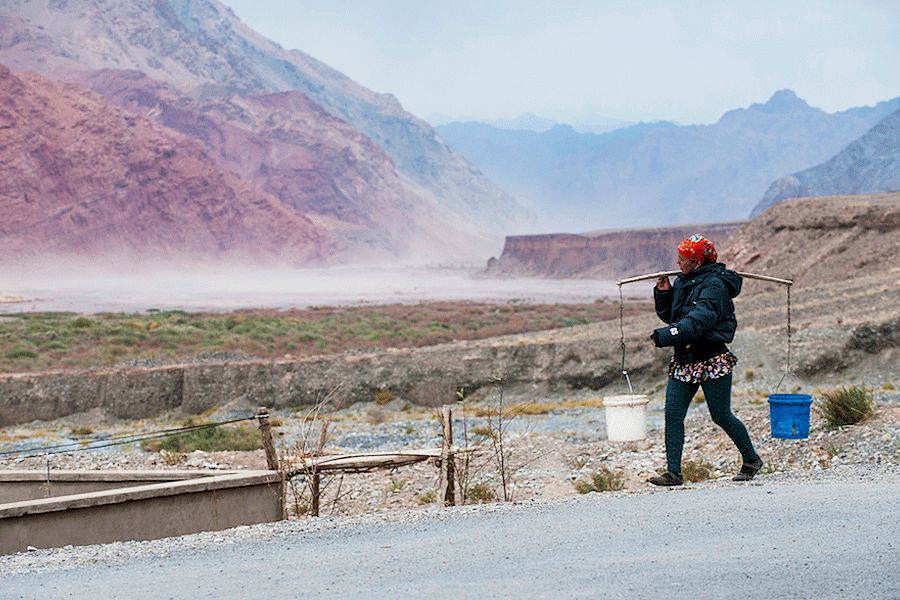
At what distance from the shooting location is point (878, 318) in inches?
1121

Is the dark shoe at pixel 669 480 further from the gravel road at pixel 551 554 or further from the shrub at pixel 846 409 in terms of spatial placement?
the shrub at pixel 846 409

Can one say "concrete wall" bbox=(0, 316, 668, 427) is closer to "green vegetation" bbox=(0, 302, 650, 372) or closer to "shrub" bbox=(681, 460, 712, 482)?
"green vegetation" bbox=(0, 302, 650, 372)

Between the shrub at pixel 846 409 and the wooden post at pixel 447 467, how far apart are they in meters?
5.11

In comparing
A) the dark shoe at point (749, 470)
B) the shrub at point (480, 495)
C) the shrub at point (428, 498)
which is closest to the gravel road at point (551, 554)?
the dark shoe at point (749, 470)

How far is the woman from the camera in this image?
838 centimetres

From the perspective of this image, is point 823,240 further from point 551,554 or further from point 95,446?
point 551,554

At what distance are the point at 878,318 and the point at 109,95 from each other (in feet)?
486

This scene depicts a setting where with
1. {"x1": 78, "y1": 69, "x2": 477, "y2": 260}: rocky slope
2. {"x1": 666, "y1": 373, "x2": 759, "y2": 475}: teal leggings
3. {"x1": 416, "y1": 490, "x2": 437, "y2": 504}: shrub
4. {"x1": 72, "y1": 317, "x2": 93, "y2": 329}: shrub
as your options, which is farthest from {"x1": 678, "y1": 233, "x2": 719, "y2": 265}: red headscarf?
{"x1": 78, "y1": 69, "x2": 477, "y2": 260}: rocky slope

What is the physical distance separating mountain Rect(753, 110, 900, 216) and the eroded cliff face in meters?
62.0

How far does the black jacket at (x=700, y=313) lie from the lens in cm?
833

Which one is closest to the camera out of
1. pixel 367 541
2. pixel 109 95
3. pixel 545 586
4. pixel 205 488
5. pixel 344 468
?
pixel 545 586

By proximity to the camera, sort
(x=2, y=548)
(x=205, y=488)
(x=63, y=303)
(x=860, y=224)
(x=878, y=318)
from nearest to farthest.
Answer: (x=2, y=548) < (x=205, y=488) < (x=878, y=318) < (x=860, y=224) < (x=63, y=303)

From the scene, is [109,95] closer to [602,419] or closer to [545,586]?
[602,419]

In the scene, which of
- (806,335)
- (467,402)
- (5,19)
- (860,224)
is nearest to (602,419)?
(467,402)
